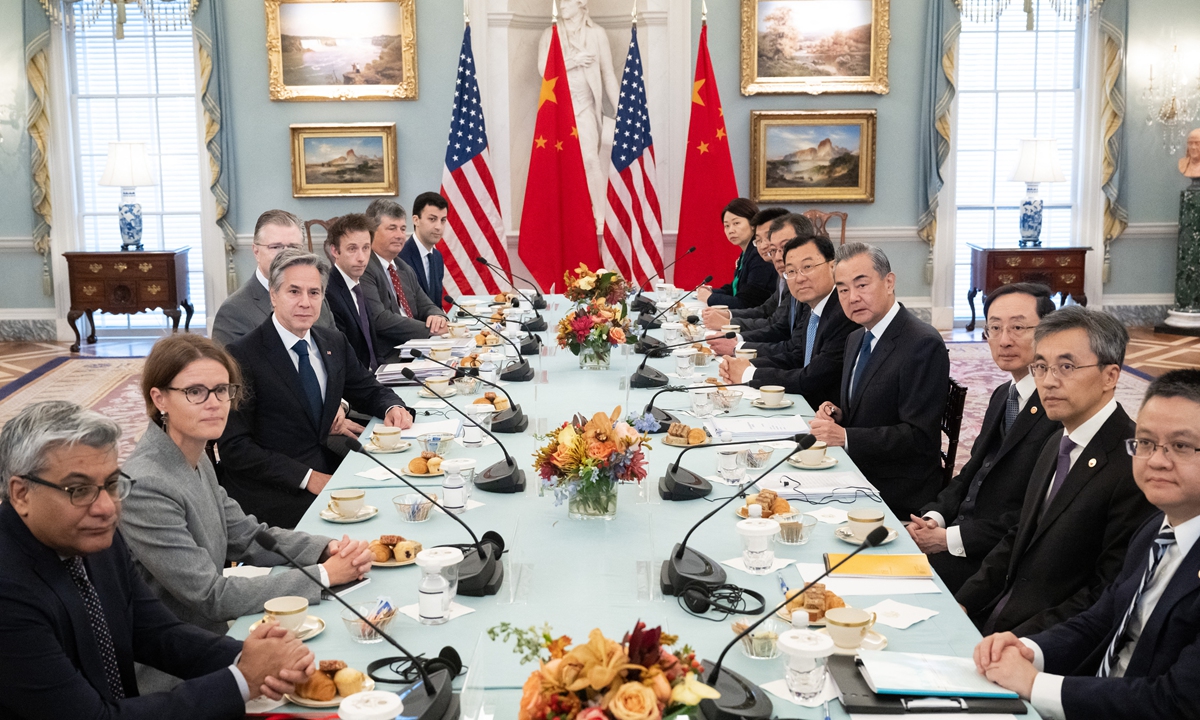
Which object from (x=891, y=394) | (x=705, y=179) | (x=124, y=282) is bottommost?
(x=891, y=394)

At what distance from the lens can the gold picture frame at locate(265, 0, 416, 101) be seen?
8.80 metres

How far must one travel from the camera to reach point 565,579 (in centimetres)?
249

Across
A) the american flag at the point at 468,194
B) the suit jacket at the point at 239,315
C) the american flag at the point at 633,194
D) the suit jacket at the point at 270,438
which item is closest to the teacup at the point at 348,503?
the suit jacket at the point at 270,438

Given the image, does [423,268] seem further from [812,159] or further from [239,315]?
[812,159]

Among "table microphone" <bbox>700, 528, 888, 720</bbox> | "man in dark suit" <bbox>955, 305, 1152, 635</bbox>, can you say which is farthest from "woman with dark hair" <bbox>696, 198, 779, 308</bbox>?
"table microphone" <bbox>700, 528, 888, 720</bbox>

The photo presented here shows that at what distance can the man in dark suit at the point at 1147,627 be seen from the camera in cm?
200

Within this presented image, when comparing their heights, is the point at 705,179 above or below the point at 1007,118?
below

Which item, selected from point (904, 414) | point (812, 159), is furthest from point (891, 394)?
point (812, 159)

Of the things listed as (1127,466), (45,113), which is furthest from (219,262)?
(1127,466)

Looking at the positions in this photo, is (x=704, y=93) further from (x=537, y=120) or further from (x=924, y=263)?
(x=924, y=263)

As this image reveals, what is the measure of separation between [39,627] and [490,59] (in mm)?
7463

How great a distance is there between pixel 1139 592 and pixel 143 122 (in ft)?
29.6

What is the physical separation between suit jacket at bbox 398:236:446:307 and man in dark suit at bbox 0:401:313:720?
5049mm

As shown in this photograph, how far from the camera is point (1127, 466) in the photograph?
2.58 meters
